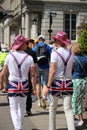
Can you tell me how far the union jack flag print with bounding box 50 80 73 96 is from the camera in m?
8.30

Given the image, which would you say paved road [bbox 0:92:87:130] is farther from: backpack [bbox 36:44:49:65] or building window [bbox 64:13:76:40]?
building window [bbox 64:13:76:40]

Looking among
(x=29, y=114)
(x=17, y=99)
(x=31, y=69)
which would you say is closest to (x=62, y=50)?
(x=31, y=69)

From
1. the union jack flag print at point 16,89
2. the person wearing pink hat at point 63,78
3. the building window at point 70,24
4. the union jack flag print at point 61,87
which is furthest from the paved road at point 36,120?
the building window at point 70,24

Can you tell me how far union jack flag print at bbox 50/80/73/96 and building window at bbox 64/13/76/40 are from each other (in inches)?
2049

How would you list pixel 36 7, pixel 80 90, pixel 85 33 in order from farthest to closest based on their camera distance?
pixel 36 7
pixel 85 33
pixel 80 90

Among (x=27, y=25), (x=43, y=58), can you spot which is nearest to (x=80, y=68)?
(x=43, y=58)

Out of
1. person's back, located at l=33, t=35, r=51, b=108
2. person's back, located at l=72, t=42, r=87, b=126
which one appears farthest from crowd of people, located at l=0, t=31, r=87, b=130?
person's back, located at l=33, t=35, r=51, b=108

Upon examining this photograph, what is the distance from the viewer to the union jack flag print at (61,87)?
8305mm

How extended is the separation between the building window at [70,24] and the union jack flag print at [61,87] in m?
52.1

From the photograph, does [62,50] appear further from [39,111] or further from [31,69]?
[39,111]

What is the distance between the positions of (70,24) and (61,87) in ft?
174

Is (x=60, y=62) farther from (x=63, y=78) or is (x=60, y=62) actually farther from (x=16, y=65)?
(x=16, y=65)

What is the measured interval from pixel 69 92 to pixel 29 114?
3.30 meters

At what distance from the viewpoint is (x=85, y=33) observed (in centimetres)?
3225
